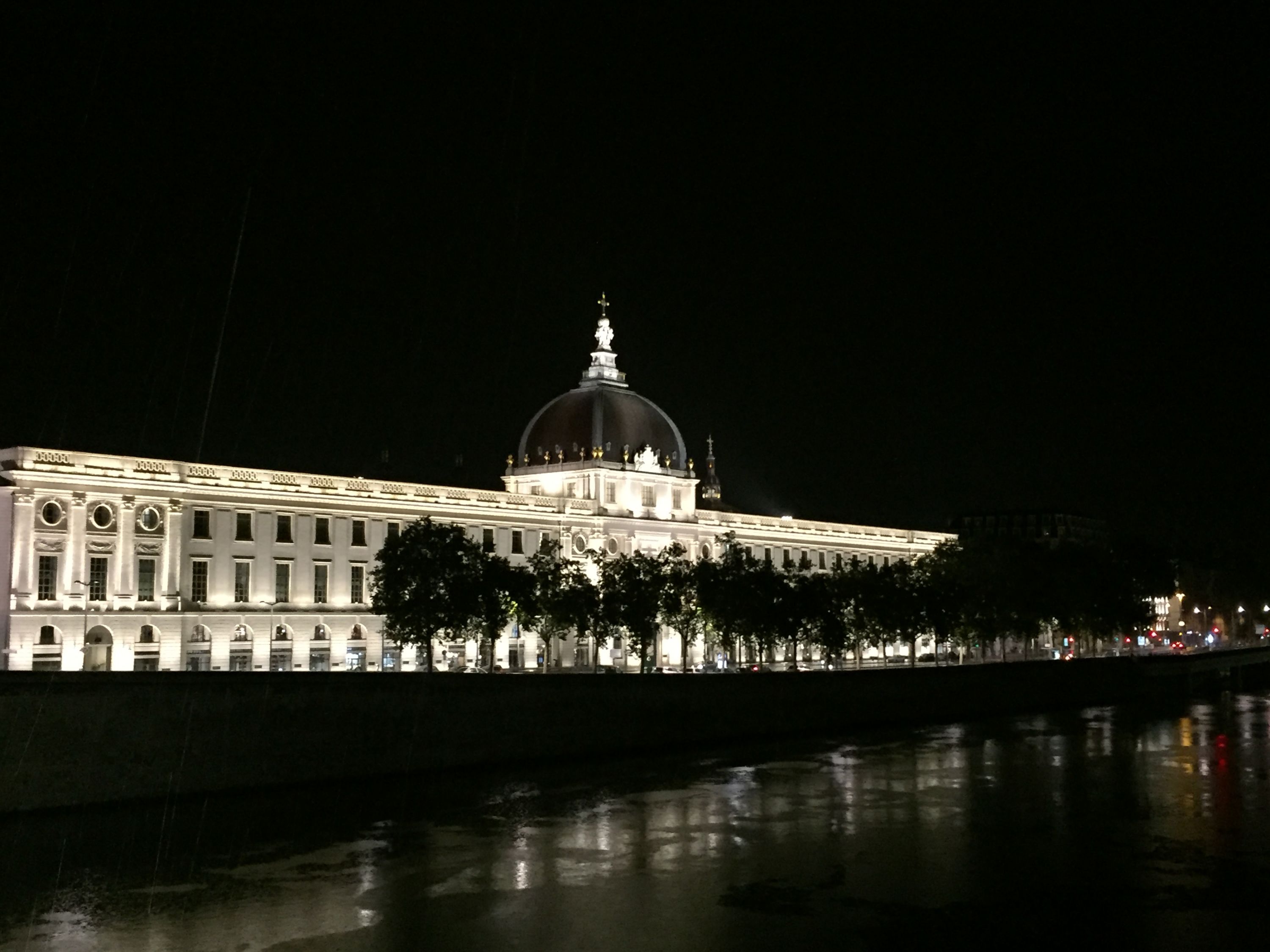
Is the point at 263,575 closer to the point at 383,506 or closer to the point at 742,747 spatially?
the point at 383,506

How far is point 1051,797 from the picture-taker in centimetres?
5884

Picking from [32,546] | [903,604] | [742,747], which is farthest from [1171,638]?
[32,546]

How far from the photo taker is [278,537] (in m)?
97.9

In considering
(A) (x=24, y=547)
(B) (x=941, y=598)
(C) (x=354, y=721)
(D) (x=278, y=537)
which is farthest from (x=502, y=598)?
(B) (x=941, y=598)

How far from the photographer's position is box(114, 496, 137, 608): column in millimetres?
88062

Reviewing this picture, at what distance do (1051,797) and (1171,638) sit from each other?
151m

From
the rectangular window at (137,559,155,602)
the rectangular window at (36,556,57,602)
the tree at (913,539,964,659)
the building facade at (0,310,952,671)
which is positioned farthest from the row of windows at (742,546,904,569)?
the rectangular window at (36,556,57,602)

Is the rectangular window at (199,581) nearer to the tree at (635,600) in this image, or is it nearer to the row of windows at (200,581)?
the row of windows at (200,581)

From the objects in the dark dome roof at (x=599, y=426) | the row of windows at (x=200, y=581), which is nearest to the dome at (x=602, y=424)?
the dark dome roof at (x=599, y=426)

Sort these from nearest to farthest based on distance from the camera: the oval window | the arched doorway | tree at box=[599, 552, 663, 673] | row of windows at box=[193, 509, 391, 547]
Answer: the arched doorway, the oval window, row of windows at box=[193, 509, 391, 547], tree at box=[599, 552, 663, 673]

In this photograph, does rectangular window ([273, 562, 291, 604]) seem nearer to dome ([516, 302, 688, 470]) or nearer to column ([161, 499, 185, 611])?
column ([161, 499, 185, 611])

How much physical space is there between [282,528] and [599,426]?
35.5 meters

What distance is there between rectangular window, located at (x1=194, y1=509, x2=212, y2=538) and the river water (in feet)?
123

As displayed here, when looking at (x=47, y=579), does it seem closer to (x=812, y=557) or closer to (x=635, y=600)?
(x=635, y=600)
